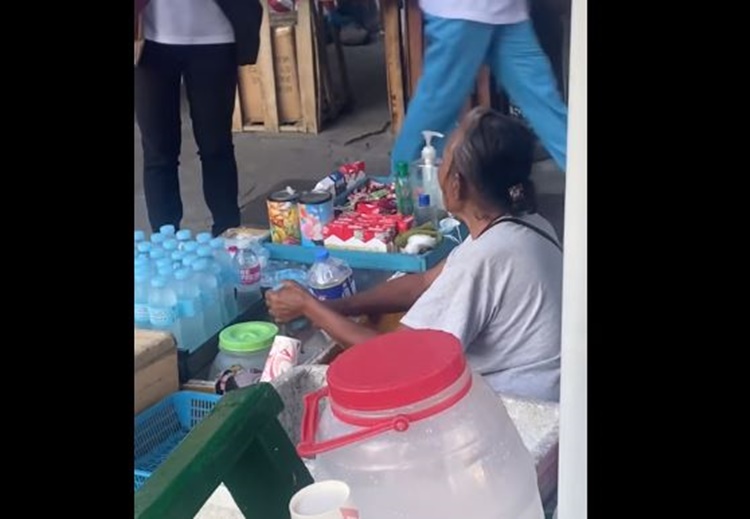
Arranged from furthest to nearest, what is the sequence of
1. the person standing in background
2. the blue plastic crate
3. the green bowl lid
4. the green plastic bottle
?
the person standing in background → the green plastic bottle → the green bowl lid → the blue plastic crate

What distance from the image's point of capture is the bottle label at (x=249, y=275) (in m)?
2.52

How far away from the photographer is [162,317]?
2277mm

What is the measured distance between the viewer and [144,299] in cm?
232

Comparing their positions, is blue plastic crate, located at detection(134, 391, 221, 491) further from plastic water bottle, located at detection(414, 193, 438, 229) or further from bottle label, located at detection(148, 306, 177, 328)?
plastic water bottle, located at detection(414, 193, 438, 229)

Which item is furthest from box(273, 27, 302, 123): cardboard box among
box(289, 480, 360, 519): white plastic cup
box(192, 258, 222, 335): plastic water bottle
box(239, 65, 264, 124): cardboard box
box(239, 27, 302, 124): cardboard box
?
box(289, 480, 360, 519): white plastic cup

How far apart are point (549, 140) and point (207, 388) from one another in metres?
1.21

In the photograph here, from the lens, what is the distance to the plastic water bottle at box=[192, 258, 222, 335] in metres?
2.39

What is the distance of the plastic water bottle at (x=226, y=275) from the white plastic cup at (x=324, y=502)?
160 cm

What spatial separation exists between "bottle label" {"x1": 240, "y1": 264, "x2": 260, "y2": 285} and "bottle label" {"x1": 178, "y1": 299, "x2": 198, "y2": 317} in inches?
8.5

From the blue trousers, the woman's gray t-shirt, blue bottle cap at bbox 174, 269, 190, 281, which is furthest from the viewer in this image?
the blue trousers

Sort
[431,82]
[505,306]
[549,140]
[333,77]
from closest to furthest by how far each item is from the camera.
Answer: [505,306] < [549,140] < [431,82] < [333,77]

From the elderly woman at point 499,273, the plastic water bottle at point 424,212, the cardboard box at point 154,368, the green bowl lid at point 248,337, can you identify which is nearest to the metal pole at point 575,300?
the elderly woman at point 499,273
